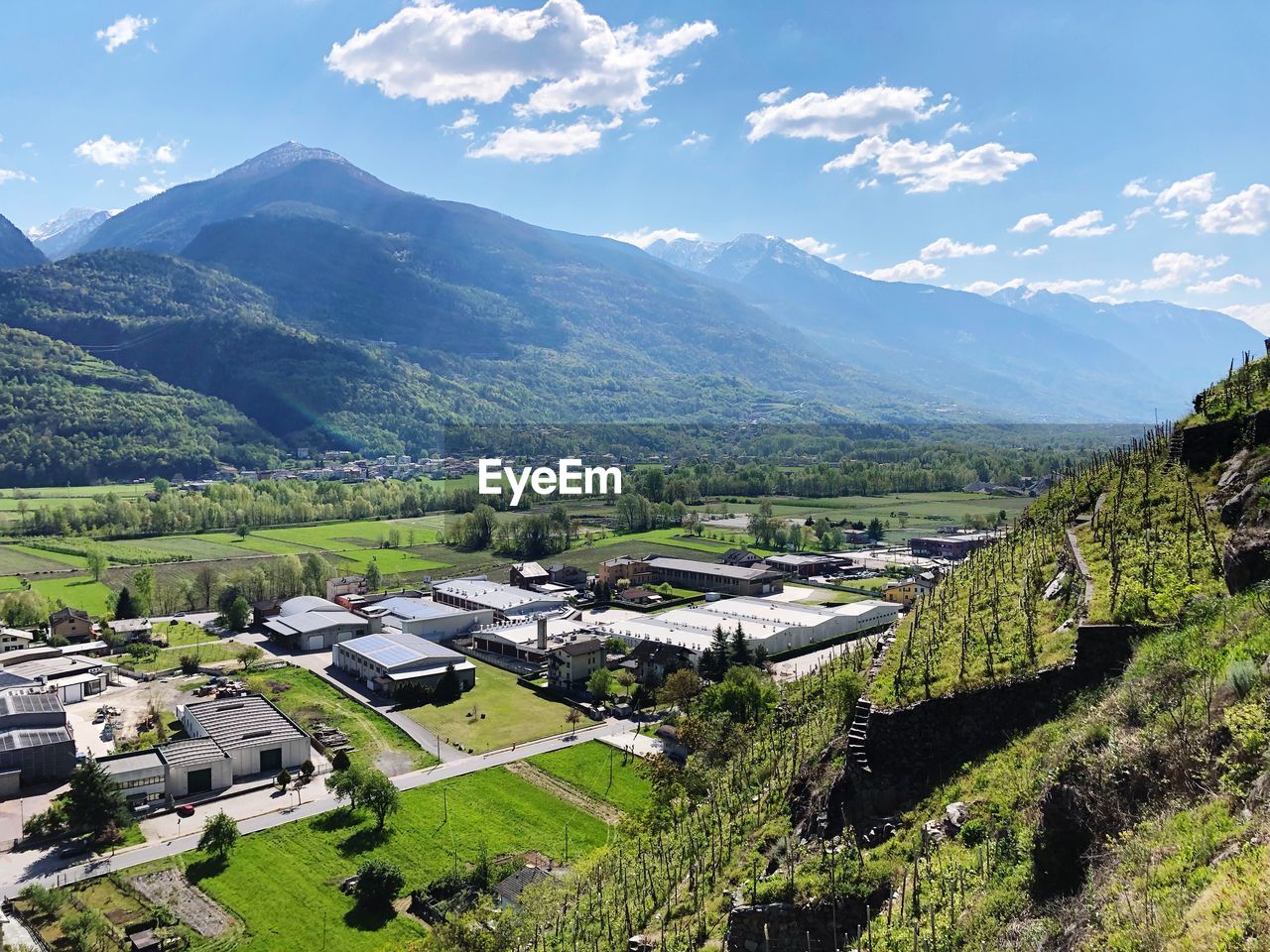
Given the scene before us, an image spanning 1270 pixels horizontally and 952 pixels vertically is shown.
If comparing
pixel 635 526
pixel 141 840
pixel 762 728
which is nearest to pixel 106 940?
pixel 141 840

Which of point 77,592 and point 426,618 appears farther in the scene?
point 77,592

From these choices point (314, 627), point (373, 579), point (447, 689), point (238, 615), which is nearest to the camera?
point (447, 689)

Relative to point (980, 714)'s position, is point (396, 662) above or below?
below

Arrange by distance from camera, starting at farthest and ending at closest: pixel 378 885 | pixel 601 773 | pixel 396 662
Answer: pixel 396 662, pixel 601 773, pixel 378 885

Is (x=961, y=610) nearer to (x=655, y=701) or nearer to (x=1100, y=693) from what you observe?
(x=1100, y=693)

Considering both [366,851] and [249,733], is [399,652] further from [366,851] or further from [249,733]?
[366,851]

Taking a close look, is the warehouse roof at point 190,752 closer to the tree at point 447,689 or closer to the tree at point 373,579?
the tree at point 447,689

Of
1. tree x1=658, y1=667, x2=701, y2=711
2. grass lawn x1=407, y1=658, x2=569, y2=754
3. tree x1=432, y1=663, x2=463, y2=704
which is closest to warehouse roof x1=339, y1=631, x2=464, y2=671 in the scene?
tree x1=432, y1=663, x2=463, y2=704

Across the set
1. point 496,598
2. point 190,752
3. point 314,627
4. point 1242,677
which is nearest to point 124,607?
point 314,627
